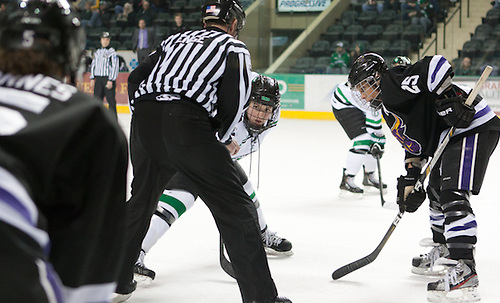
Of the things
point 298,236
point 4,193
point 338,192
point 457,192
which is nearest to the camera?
point 4,193

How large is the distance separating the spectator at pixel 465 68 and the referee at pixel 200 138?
8471 mm

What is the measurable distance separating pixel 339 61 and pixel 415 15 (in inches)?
65.8

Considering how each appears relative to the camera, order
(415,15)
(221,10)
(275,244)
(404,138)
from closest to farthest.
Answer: (221,10) → (404,138) → (275,244) → (415,15)

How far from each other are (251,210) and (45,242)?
141 centimetres

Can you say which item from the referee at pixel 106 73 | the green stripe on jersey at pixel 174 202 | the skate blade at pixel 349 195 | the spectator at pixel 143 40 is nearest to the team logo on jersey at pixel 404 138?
the green stripe on jersey at pixel 174 202

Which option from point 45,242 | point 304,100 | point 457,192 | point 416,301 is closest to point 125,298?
point 416,301

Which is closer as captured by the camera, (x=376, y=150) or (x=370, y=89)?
(x=370, y=89)

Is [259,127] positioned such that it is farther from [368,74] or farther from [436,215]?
[436,215]

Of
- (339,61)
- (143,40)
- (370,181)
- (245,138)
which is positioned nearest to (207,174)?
(245,138)

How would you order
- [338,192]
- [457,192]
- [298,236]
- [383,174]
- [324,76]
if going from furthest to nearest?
[324,76], [383,174], [338,192], [298,236], [457,192]

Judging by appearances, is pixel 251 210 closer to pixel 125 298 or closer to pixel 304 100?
pixel 125 298

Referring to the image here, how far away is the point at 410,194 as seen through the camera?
111 inches

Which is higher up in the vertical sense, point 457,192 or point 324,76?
point 457,192

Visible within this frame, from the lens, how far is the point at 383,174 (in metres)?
5.86
